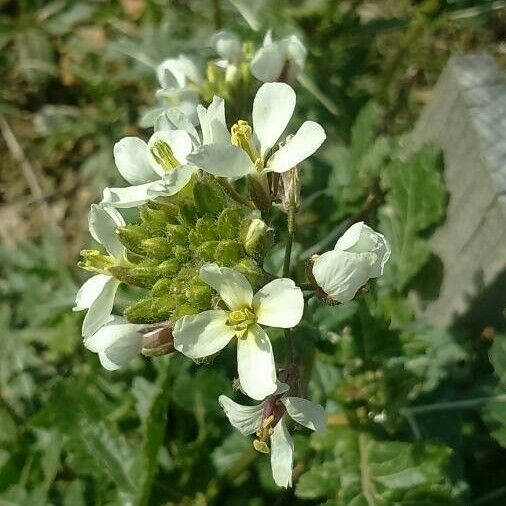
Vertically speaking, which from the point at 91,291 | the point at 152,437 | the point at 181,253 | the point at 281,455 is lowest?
the point at 152,437

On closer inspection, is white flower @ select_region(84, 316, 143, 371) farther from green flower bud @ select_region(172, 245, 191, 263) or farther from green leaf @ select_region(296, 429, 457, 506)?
green leaf @ select_region(296, 429, 457, 506)

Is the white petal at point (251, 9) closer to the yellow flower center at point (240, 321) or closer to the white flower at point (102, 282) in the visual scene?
the white flower at point (102, 282)

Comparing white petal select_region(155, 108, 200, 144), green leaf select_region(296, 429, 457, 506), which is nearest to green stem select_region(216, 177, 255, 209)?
white petal select_region(155, 108, 200, 144)

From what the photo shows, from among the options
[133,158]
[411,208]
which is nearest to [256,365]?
[133,158]

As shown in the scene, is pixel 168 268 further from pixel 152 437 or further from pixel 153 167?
pixel 152 437

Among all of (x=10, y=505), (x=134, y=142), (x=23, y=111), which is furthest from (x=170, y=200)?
(x=23, y=111)

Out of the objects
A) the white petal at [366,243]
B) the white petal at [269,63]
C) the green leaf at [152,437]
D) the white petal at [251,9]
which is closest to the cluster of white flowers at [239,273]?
the white petal at [366,243]
